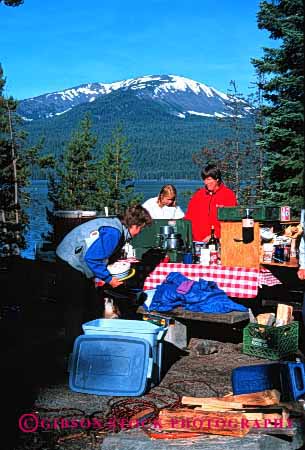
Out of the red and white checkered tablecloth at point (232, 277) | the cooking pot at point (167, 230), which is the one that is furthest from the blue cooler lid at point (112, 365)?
the cooking pot at point (167, 230)

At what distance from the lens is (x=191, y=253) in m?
6.76

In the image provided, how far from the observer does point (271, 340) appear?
19.5 feet

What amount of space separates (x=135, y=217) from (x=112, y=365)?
1.18 meters

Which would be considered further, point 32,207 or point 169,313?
point 32,207

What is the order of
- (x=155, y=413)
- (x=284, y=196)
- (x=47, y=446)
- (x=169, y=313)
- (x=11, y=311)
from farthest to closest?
(x=284, y=196)
(x=11, y=311)
(x=169, y=313)
(x=155, y=413)
(x=47, y=446)

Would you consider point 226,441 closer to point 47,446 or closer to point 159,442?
point 159,442

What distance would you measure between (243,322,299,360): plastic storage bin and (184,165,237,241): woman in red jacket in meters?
1.46

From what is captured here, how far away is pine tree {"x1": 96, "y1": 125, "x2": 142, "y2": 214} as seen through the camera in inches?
1018

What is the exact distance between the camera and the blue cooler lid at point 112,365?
4.82 m

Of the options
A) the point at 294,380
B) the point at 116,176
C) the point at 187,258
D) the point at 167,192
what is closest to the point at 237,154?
the point at 116,176

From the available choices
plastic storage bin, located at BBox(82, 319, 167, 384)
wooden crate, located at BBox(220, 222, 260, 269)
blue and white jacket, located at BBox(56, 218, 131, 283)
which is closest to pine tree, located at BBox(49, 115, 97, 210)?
wooden crate, located at BBox(220, 222, 260, 269)

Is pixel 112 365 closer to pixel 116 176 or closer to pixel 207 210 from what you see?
pixel 207 210

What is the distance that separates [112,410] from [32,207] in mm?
25621

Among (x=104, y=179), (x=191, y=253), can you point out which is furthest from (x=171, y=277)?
(x=104, y=179)
